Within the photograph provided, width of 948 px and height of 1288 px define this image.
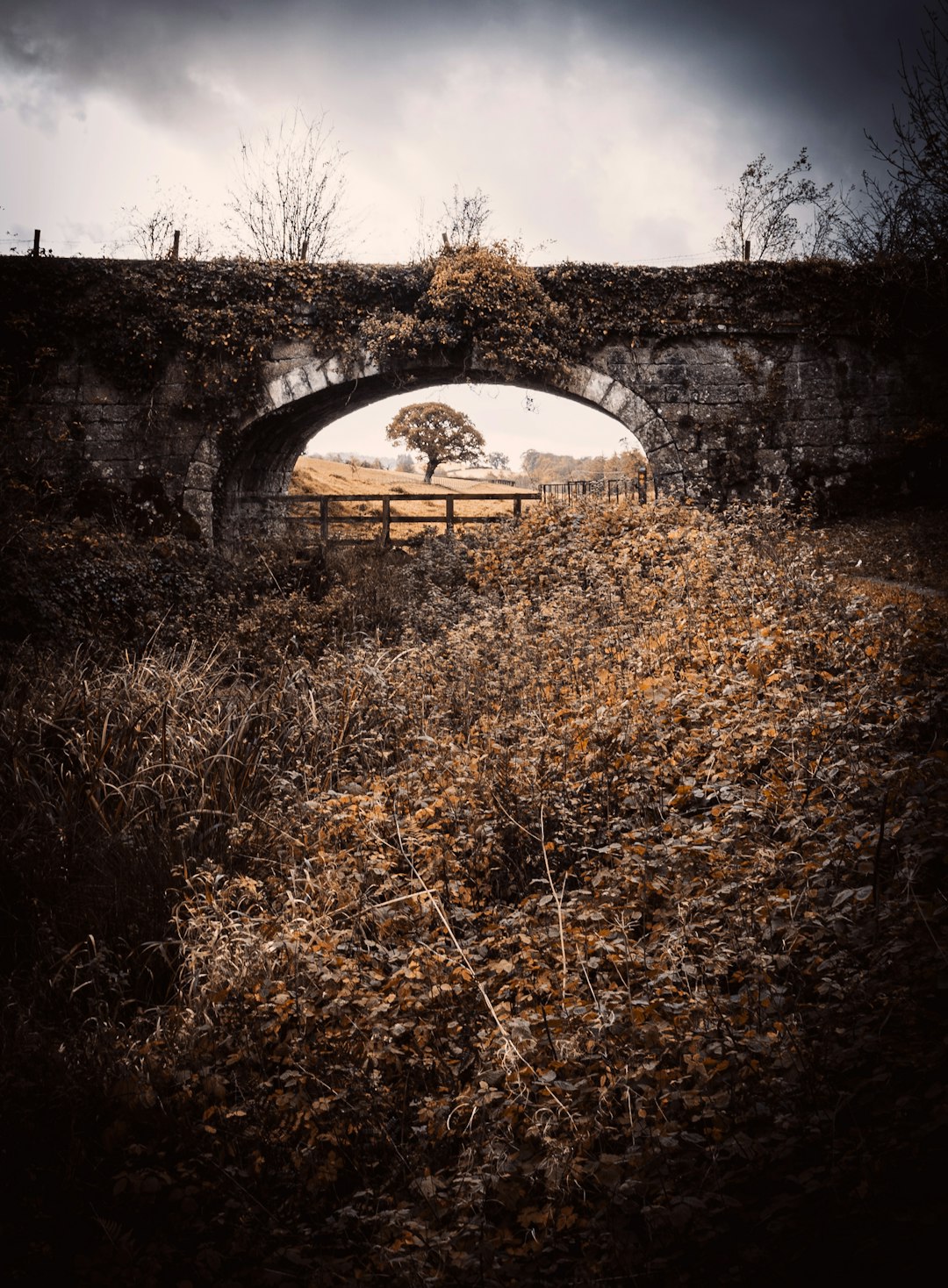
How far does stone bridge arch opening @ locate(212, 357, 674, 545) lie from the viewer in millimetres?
12195

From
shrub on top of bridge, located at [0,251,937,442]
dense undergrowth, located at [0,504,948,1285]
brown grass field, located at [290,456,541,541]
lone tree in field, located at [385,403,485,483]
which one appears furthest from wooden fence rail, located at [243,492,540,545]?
lone tree in field, located at [385,403,485,483]

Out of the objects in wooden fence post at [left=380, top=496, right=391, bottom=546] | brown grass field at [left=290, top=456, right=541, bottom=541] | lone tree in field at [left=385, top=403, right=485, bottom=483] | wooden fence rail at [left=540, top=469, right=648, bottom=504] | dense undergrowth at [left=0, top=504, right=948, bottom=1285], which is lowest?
dense undergrowth at [left=0, top=504, right=948, bottom=1285]

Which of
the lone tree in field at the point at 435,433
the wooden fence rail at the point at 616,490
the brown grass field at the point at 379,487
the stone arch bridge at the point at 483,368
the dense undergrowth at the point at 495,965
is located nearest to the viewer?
the dense undergrowth at the point at 495,965

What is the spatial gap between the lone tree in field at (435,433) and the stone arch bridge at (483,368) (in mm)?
28651

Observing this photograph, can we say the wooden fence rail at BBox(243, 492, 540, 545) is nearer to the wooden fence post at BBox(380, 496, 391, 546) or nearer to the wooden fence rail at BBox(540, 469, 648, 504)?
the wooden fence post at BBox(380, 496, 391, 546)

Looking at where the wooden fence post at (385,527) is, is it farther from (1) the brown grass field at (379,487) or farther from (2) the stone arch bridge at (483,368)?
(1) the brown grass field at (379,487)

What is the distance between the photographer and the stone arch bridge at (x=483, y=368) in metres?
12.0

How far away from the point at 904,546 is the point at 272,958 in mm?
8698

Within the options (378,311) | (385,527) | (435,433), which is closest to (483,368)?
(378,311)

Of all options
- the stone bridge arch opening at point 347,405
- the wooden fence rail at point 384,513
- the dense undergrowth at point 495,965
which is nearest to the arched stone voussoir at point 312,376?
the stone bridge arch opening at point 347,405

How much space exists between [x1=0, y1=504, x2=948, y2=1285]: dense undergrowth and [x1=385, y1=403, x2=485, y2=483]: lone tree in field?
120 ft

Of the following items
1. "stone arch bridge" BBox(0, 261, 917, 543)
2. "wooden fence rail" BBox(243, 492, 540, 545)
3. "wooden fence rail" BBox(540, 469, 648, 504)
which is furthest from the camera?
"wooden fence rail" BBox(243, 492, 540, 545)

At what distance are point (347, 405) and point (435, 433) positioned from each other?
28.9 meters

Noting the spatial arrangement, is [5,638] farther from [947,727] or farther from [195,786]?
[947,727]
